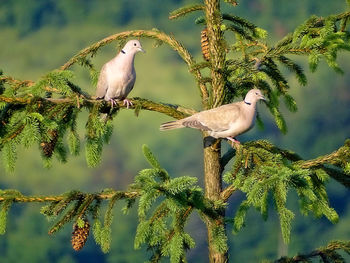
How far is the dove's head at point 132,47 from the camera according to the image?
7629mm

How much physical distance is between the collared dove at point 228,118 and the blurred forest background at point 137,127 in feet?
54.7

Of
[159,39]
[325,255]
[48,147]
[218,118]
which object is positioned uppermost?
[159,39]

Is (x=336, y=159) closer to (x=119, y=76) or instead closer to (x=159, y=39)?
(x=159, y=39)

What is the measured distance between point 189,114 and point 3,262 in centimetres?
2441

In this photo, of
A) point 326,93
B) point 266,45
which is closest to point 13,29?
point 326,93

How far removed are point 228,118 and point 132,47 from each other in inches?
56.5

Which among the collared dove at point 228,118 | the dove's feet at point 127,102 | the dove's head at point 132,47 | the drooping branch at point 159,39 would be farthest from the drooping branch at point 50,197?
the dove's head at point 132,47

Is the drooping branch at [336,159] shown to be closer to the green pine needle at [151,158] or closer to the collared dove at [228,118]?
the collared dove at [228,118]

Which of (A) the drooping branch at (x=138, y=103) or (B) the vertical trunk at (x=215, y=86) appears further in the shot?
(B) the vertical trunk at (x=215, y=86)

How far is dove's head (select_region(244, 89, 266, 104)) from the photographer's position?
673 centimetres

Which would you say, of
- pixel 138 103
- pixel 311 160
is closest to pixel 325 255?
pixel 311 160

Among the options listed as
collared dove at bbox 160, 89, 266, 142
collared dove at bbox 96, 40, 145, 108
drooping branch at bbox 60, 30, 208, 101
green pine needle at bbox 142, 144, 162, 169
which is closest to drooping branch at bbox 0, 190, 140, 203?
green pine needle at bbox 142, 144, 162, 169

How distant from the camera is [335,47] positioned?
649 centimetres

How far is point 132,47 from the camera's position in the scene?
7664 mm
